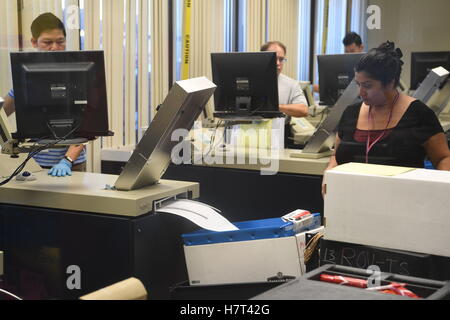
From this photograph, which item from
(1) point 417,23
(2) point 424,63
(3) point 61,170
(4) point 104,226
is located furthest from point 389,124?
(1) point 417,23

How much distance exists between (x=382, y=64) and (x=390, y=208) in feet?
3.24

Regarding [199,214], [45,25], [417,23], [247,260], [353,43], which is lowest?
[247,260]

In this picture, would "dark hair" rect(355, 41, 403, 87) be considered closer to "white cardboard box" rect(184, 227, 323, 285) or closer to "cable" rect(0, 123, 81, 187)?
"white cardboard box" rect(184, 227, 323, 285)

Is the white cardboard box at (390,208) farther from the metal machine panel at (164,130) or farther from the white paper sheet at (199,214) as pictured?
the metal machine panel at (164,130)

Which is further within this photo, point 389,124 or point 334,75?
point 334,75

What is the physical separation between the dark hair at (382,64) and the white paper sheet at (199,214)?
83cm

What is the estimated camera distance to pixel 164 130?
2418mm

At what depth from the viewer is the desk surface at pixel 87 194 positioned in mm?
2402

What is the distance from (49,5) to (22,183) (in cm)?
170

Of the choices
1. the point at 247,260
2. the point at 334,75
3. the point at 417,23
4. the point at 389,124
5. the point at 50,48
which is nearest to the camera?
the point at 247,260

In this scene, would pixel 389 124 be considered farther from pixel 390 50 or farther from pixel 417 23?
pixel 417 23

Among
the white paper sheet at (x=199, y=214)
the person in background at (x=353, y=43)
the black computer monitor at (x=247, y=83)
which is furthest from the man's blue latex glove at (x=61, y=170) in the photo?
the person in background at (x=353, y=43)

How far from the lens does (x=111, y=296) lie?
1.14 meters
